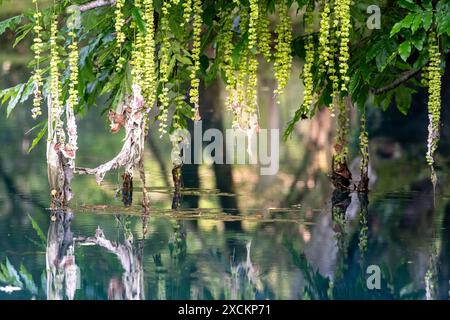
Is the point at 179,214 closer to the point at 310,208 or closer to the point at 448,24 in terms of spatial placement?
the point at 310,208

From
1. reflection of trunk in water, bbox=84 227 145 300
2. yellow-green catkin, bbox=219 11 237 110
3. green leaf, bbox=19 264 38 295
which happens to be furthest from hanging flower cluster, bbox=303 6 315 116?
green leaf, bbox=19 264 38 295

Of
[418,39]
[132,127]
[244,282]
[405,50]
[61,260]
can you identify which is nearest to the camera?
[244,282]

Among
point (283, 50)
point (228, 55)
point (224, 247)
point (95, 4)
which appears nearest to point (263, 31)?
point (283, 50)

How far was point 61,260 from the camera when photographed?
6828 mm

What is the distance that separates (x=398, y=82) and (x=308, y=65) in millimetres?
971

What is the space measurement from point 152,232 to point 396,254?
1443 millimetres

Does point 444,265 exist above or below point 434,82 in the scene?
below

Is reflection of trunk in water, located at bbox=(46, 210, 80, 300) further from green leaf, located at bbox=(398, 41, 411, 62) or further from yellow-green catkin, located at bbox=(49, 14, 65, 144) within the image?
green leaf, located at bbox=(398, 41, 411, 62)

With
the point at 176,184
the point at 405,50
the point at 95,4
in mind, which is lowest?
the point at 176,184

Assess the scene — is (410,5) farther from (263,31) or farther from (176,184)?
(176,184)

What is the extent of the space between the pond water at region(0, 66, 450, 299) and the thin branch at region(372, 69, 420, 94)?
78 centimetres

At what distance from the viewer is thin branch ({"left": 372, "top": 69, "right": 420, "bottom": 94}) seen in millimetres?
7895

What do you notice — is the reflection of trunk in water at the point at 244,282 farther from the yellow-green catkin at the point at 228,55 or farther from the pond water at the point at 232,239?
the yellow-green catkin at the point at 228,55

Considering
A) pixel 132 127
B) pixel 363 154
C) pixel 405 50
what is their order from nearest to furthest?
pixel 405 50 < pixel 132 127 < pixel 363 154
